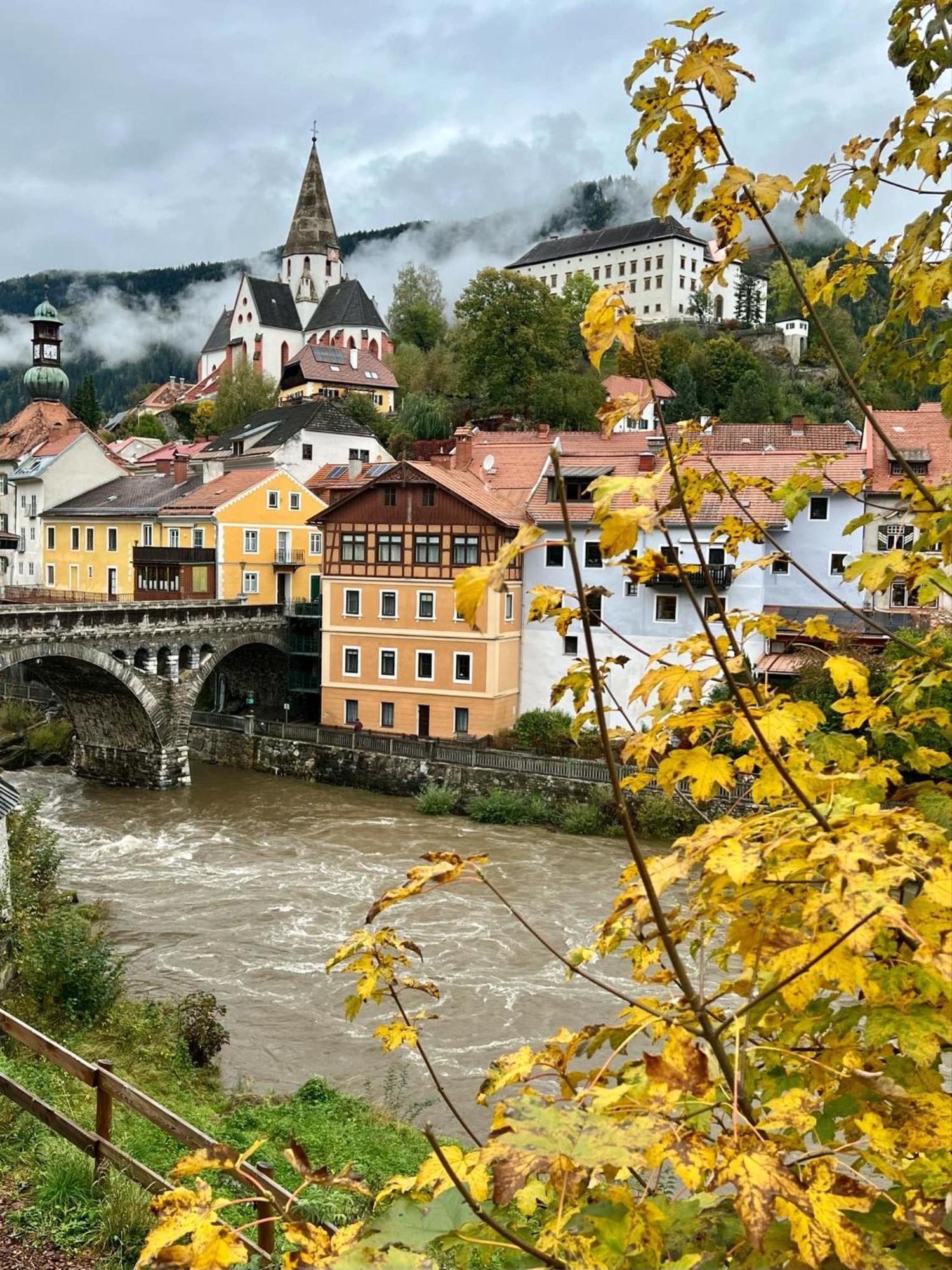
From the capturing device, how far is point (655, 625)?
30.9 meters

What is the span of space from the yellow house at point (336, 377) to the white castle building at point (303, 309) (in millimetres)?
5127

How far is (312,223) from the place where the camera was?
100812 millimetres

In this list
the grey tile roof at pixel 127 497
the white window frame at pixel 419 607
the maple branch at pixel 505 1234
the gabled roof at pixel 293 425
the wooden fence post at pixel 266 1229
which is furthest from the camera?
the gabled roof at pixel 293 425

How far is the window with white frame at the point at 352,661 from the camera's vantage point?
33.9m

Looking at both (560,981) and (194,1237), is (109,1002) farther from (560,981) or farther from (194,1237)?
(194,1237)

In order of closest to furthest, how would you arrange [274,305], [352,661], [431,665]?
[431,665], [352,661], [274,305]

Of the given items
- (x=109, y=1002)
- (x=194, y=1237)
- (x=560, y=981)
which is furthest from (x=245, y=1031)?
(x=194, y=1237)

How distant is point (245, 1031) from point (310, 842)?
10815 millimetres

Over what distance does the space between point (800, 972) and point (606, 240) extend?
110m

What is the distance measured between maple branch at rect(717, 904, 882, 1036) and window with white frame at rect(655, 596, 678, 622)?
93.9ft

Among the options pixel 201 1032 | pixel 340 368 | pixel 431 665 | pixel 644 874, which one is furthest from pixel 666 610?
pixel 340 368

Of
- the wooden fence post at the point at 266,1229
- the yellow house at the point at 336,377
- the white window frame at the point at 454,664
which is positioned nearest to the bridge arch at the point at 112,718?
the white window frame at the point at 454,664

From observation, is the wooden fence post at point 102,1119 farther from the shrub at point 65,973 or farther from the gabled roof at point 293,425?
the gabled roof at point 293,425

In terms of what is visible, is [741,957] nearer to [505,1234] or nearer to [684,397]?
[505,1234]
